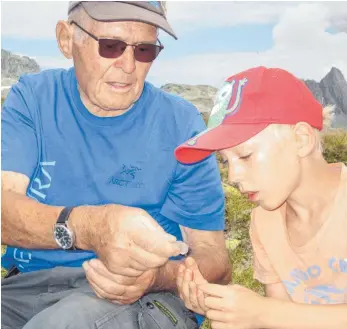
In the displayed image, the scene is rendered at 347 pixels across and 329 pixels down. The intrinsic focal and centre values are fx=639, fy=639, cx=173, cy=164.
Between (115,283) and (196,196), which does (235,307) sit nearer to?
(115,283)

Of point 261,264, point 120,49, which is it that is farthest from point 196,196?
point 120,49

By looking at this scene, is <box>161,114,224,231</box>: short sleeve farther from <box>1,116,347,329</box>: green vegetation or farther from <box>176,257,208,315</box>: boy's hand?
<box>1,116,347,329</box>: green vegetation

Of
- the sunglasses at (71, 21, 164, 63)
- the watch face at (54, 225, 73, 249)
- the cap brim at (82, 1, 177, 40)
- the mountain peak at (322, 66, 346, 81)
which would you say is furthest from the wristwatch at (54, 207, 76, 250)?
the mountain peak at (322, 66, 346, 81)

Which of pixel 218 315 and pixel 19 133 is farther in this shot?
pixel 19 133

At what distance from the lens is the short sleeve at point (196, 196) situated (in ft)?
10.8

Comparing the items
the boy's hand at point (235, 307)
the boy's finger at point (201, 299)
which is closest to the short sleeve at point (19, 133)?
the boy's finger at point (201, 299)

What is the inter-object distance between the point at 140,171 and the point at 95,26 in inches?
29.4

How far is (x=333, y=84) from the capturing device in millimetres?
4121

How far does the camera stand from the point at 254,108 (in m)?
2.70

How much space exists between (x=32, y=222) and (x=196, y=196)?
2.86 feet

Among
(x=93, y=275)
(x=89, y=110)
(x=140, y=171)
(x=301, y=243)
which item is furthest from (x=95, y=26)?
(x=301, y=243)

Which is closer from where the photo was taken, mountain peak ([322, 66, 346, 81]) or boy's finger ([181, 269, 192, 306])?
boy's finger ([181, 269, 192, 306])

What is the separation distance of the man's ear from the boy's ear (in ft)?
4.29

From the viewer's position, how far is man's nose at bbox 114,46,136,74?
311cm
